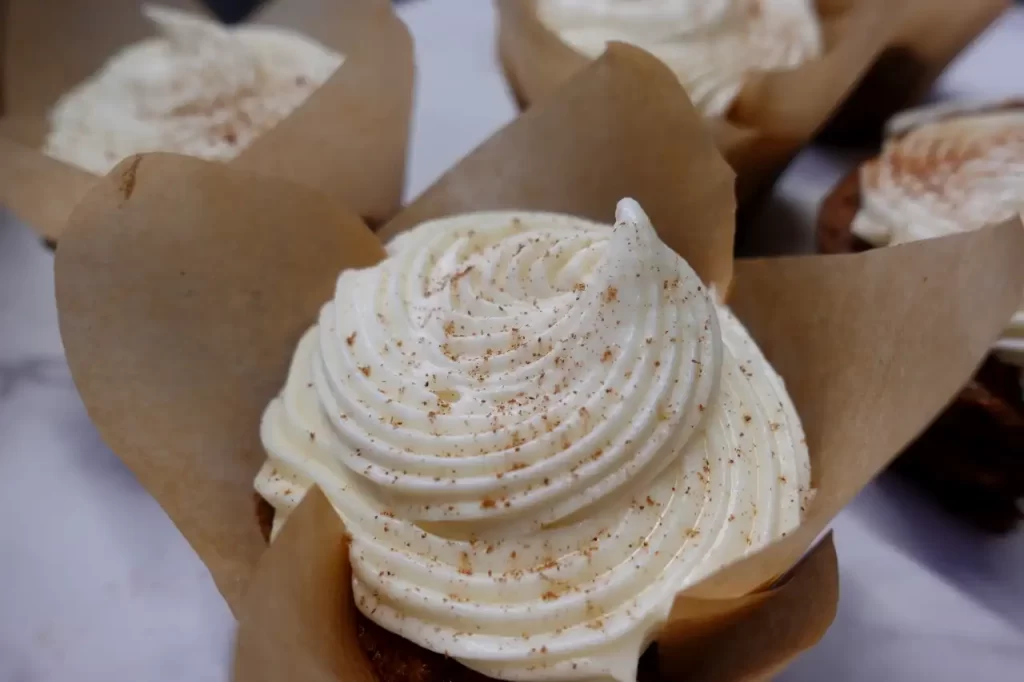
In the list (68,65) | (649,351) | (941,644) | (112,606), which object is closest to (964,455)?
(941,644)

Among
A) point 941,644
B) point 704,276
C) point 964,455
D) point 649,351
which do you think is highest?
point 649,351

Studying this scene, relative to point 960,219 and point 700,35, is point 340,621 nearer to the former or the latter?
point 960,219

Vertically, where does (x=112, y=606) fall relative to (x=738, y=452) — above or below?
below

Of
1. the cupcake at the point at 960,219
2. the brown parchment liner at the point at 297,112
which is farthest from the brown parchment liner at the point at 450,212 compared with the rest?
the cupcake at the point at 960,219

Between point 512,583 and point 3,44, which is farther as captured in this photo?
point 3,44

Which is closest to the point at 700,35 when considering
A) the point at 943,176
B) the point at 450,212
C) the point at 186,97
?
the point at 943,176

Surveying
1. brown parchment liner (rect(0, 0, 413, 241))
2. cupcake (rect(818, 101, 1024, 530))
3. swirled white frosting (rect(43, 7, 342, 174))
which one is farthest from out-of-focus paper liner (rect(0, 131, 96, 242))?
cupcake (rect(818, 101, 1024, 530))

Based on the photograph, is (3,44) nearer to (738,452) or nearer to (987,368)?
(738,452)

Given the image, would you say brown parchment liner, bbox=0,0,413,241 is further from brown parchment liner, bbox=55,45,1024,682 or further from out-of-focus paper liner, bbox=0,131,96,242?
brown parchment liner, bbox=55,45,1024,682
